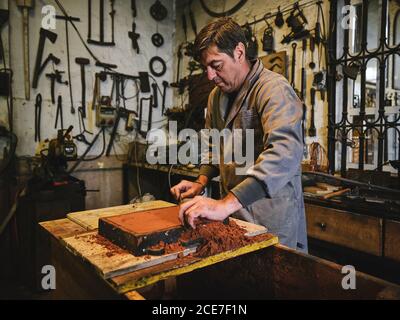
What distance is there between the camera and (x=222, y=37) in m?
1.35

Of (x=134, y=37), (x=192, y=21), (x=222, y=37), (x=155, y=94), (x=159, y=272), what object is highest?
(x=192, y=21)

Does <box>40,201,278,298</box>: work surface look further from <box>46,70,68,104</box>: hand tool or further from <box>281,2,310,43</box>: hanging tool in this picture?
<box>46,70,68,104</box>: hand tool

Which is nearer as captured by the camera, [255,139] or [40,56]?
[255,139]

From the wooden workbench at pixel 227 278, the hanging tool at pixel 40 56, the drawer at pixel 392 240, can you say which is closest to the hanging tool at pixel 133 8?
the hanging tool at pixel 40 56

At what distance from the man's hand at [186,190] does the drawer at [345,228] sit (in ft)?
3.00

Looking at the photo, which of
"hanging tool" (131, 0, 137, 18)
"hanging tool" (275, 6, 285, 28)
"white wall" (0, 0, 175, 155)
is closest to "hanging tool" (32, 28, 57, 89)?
"white wall" (0, 0, 175, 155)

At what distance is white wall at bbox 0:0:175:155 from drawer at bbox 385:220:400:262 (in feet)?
10.2

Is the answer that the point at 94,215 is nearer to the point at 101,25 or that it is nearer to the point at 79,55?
the point at 79,55

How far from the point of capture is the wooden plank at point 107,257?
885 millimetres

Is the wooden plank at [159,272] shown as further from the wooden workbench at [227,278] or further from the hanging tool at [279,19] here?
the hanging tool at [279,19]

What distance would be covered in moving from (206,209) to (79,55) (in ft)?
10.8

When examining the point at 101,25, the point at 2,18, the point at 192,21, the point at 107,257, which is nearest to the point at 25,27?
the point at 2,18

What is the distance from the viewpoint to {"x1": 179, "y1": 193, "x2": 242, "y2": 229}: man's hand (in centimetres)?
102

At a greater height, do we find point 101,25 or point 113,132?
point 101,25
